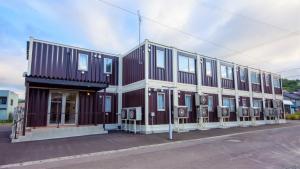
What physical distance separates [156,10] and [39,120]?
9.82m

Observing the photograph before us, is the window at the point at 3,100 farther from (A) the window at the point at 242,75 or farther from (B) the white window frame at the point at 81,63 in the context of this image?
(A) the window at the point at 242,75

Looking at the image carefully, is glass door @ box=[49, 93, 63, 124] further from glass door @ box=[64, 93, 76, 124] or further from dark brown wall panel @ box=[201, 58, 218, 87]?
dark brown wall panel @ box=[201, 58, 218, 87]

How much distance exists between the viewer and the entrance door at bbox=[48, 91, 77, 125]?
12797mm

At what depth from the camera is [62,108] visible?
1312 centimetres

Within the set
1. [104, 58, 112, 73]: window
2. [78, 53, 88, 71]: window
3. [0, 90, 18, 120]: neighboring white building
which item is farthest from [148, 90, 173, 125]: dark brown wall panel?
[0, 90, 18, 120]: neighboring white building

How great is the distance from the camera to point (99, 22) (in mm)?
12398

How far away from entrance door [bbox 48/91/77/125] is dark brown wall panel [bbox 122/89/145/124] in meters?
3.63

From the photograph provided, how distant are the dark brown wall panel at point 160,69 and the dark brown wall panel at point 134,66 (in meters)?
0.55

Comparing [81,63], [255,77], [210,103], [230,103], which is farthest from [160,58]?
[255,77]

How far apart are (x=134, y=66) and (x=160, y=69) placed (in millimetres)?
2051

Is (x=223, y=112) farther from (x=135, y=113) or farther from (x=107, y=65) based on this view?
(x=107, y=65)

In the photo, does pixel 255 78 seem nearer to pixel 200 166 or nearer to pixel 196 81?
pixel 196 81

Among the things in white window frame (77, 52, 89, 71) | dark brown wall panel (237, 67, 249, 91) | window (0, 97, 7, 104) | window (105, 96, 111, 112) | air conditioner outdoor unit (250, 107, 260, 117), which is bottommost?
air conditioner outdoor unit (250, 107, 260, 117)

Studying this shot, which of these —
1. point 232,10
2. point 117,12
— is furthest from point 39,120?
point 232,10
